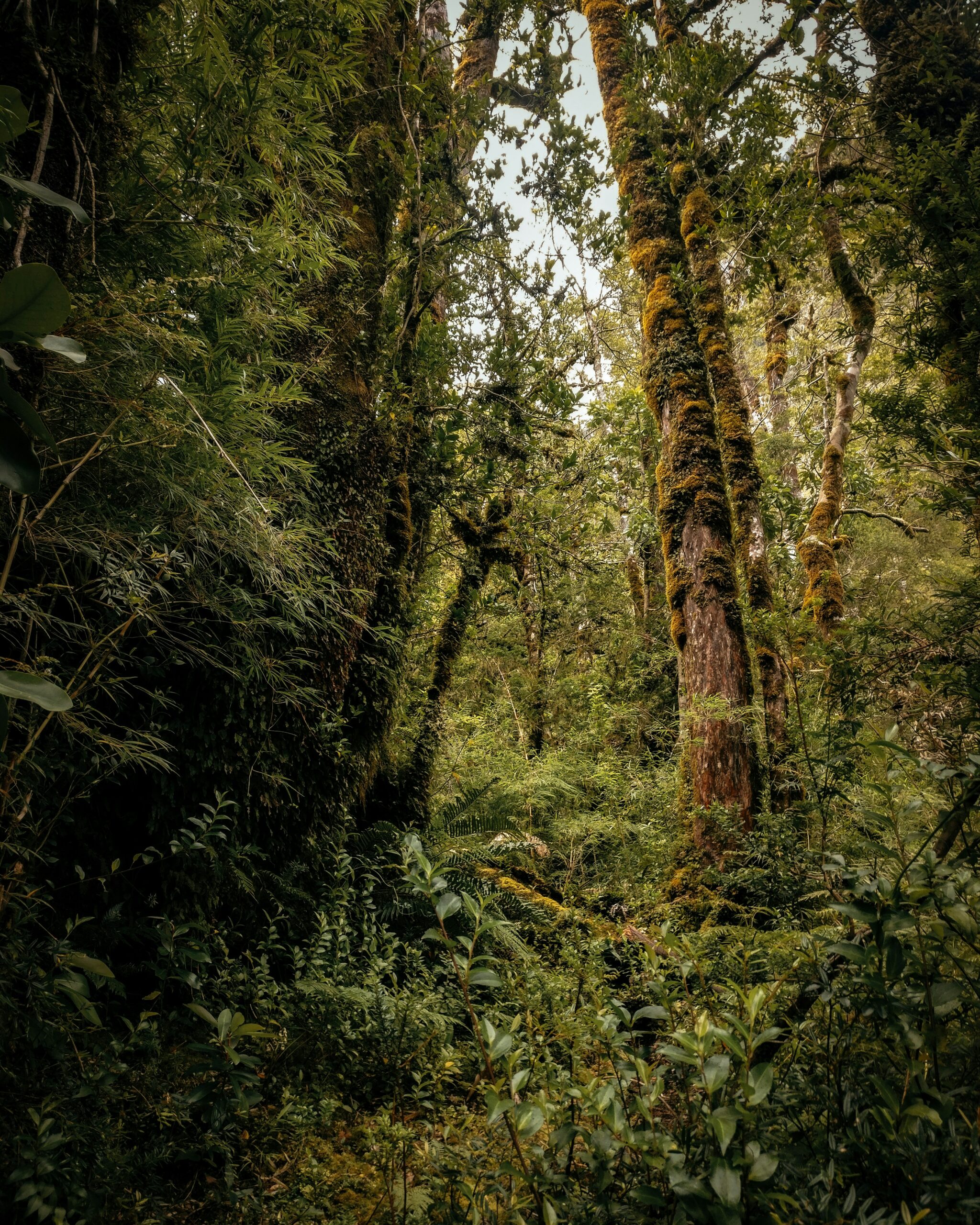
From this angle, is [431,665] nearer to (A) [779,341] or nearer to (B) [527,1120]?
(B) [527,1120]

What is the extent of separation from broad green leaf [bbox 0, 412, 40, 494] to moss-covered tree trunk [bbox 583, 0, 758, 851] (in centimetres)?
420

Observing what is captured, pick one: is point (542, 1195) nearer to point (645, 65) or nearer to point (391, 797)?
point (391, 797)

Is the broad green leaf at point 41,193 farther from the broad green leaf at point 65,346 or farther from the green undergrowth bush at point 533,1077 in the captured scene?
the green undergrowth bush at point 533,1077

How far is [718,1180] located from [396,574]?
3626mm

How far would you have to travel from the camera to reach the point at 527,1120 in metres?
1.09

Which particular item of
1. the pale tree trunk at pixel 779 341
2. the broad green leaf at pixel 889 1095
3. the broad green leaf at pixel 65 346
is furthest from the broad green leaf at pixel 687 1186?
the pale tree trunk at pixel 779 341

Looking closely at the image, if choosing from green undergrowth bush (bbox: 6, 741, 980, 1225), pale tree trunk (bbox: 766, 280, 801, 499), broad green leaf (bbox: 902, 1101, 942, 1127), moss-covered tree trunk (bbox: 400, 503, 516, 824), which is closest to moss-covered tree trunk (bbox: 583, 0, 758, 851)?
moss-covered tree trunk (bbox: 400, 503, 516, 824)

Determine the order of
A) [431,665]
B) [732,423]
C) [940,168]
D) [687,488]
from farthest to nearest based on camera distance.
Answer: [732,423] < [431,665] < [687,488] < [940,168]

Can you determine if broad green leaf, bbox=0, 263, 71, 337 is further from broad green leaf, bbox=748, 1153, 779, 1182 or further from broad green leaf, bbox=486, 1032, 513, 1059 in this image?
broad green leaf, bbox=748, 1153, 779, 1182

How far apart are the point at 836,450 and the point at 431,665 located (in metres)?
5.57

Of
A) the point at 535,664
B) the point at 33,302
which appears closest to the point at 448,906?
the point at 33,302

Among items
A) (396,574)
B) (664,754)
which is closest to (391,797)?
(396,574)

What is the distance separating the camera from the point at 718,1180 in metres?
0.95

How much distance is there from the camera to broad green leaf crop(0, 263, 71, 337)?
2.62 ft
